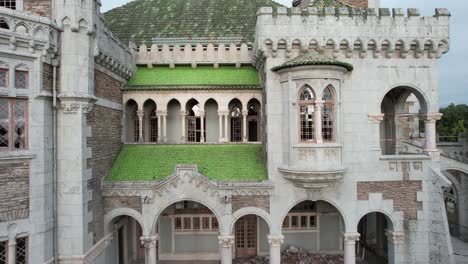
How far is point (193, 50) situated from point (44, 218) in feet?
37.7

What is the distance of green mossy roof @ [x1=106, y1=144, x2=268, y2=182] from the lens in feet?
48.8

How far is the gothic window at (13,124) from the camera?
10.6 metres

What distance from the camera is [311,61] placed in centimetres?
1348

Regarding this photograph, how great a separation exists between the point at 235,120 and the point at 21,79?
11.0 meters

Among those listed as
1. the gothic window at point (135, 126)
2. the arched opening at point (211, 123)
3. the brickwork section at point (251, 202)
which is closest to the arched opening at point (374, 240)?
the brickwork section at point (251, 202)

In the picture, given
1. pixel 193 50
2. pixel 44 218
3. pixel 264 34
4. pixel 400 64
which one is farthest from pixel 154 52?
pixel 400 64

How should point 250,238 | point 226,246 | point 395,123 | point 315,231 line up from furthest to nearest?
point 250,238 → point 315,231 → point 395,123 → point 226,246

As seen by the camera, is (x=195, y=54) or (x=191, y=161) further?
(x=195, y=54)

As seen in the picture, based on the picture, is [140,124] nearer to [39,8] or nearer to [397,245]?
[39,8]

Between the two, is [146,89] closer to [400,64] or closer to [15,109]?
[15,109]

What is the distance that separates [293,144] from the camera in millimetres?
14125

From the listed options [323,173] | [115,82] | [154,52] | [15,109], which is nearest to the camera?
[15,109]

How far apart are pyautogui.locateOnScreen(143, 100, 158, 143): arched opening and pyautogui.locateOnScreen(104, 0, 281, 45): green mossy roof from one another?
416cm

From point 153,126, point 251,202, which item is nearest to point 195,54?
point 153,126
